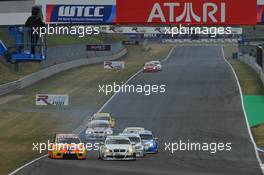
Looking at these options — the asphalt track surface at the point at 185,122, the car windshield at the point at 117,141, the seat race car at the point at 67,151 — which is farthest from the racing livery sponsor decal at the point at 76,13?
the seat race car at the point at 67,151

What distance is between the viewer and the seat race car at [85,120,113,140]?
146ft

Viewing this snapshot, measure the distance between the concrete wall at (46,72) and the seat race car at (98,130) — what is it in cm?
2082

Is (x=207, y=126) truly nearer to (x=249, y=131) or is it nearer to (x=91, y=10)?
(x=249, y=131)

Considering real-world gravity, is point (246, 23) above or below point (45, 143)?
above

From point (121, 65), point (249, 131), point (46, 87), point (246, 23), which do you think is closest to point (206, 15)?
point (246, 23)

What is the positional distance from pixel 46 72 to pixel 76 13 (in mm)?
51630

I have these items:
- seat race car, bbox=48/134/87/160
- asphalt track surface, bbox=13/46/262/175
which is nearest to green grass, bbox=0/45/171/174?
seat race car, bbox=48/134/87/160

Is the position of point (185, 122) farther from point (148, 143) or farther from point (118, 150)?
point (118, 150)

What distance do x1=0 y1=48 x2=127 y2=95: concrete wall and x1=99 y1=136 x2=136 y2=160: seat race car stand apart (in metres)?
31.9

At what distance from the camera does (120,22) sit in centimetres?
2881

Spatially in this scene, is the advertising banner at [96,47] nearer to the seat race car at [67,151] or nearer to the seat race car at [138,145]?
the seat race car at [138,145]

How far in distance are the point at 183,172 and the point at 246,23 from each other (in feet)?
19.2

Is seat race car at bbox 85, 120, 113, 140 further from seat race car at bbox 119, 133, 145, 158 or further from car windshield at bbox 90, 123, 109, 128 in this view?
seat race car at bbox 119, 133, 145, 158

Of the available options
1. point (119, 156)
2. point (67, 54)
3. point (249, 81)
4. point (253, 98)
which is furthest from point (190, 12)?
point (67, 54)
